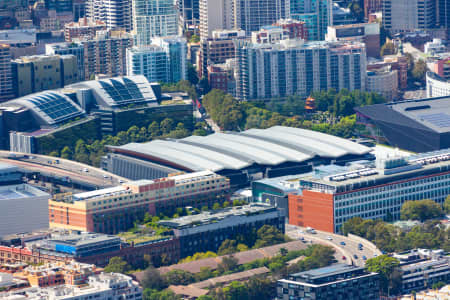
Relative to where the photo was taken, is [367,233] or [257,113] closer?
[367,233]

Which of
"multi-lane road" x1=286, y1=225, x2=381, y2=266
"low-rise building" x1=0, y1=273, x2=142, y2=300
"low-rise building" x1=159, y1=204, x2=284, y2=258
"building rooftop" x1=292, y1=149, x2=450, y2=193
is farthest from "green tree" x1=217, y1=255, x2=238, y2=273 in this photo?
"building rooftop" x1=292, y1=149, x2=450, y2=193

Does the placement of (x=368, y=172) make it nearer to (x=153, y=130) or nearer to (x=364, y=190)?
(x=364, y=190)

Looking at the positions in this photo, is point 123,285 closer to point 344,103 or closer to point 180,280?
point 180,280

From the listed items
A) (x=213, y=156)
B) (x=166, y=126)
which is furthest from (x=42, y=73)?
(x=213, y=156)

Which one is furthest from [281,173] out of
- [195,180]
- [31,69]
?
[31,69]

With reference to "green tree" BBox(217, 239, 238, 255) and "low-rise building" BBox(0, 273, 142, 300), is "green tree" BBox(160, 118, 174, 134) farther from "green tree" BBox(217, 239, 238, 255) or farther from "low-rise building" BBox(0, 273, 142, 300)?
"low-rise building" BBox(0, 273, 142, 300)

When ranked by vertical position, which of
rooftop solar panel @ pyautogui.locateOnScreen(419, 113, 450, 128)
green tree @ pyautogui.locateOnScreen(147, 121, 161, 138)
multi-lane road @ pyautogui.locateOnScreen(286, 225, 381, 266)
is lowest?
multi-lane road @ pyautogui.locateOnScreen(286, 225, 381, 266)

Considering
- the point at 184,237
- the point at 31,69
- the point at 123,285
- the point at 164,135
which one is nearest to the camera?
the point at 123,285
